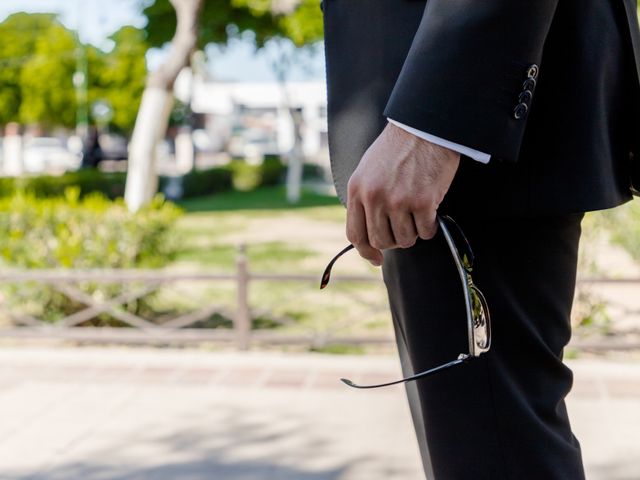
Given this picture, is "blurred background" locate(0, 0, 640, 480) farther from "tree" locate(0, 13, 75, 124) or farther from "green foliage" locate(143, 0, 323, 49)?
"tree" locate(0, 13, 75, 124)

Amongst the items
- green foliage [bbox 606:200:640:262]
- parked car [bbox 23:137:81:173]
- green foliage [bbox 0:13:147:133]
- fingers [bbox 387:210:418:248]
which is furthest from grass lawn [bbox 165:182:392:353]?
green foliage [bbox 0:13:147:133]

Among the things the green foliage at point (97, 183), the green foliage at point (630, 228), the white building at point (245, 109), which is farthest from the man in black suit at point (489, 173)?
the white building at point (245, 109)

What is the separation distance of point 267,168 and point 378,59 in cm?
2764

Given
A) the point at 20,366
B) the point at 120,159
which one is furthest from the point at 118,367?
the point at 120,159

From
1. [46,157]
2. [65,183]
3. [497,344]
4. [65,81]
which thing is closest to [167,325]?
[497,344]

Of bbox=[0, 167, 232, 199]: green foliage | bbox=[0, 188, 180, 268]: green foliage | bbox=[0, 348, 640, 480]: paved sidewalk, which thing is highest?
bbox=[0, 188, 180, 268]: green foliage

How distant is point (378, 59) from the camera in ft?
4.57

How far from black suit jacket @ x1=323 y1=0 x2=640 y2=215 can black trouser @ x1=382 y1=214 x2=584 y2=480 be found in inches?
2.6

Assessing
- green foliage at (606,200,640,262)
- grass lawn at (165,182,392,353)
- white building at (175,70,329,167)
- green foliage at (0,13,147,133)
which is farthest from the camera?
white building at (175,70,329,167)

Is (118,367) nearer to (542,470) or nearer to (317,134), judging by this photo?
(542,470)

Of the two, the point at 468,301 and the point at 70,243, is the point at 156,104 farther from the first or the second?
the point at 468,301

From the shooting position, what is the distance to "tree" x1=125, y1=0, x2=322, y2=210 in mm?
8297

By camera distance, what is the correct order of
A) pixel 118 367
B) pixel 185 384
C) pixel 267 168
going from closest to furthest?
1. pixel 185 384
2. pixel 118 367
3. pixel 267 168

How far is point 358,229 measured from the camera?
1.30 meters
